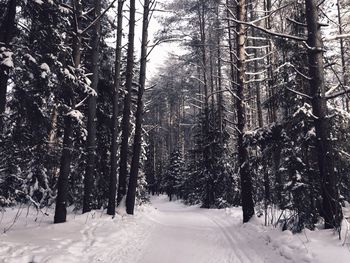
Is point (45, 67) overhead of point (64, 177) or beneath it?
overhead

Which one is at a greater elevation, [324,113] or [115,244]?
[324,113]

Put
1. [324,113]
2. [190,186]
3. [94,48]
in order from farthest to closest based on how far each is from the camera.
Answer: [190,186], [94,48], [324,113]

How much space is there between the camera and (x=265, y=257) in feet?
22.1

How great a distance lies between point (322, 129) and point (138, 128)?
29.6 feet

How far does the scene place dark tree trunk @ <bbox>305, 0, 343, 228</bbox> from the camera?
6582 millimetres

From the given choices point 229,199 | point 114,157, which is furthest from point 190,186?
point 114,157

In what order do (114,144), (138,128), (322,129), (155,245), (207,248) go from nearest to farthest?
(322,129), (207,248), (155,245), (114,144), (138,128)

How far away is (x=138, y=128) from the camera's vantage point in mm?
14539

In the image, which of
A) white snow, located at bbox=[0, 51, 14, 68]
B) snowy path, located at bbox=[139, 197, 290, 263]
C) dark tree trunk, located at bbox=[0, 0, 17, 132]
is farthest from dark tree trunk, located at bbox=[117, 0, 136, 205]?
white snow, located at bbox=[0, 51, 14, 68]

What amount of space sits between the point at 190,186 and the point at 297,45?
72.1ft

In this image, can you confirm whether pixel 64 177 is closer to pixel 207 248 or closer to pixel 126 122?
pixel 207 248

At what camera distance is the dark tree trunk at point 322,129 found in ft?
21.6

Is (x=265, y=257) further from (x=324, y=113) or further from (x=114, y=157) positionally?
(x=114, y=157)

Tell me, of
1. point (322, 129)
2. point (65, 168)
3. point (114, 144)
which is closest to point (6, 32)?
point (65, 168)
